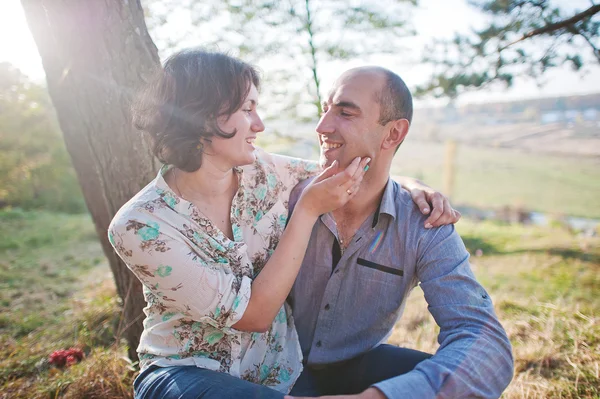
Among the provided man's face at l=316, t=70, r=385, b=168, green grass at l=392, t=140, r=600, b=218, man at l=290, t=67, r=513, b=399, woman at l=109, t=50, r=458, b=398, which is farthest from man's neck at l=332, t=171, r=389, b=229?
green grass at l=392, t=140, r=600, b=218

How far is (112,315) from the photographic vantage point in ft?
13.5

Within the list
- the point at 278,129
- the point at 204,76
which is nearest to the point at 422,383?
the point at 204,76

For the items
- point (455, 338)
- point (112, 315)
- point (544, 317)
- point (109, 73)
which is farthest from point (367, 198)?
point (112, 315)

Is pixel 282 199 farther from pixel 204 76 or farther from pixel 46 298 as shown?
pixel 46 298

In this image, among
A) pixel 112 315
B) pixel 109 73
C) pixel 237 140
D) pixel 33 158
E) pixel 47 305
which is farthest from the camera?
pixel 33 158

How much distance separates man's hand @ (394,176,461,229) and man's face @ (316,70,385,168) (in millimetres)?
344

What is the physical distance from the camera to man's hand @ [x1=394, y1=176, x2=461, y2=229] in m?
2.01

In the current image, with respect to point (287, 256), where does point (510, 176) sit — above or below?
below

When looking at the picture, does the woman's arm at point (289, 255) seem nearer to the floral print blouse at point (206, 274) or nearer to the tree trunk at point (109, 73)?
the floral print blouse at point (206, 274)

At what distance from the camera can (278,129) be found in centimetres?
882

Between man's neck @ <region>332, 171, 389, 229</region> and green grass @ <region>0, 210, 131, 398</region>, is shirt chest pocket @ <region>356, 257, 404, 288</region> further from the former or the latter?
green grass @ <region>0, 210, 131, 398</region>

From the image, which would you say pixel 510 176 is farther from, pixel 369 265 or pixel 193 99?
pixel 193 99

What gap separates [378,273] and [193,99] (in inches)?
50.8

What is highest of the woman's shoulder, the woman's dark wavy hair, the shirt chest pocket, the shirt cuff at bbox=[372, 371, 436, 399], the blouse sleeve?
the woman's dark wavy hair
